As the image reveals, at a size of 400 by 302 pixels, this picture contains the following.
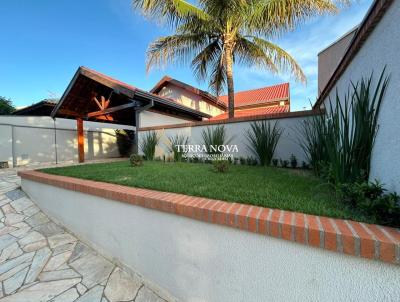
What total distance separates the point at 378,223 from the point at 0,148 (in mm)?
15083

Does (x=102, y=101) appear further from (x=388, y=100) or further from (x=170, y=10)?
(x=388, y=100)

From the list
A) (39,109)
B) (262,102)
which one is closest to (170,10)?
(262,102)

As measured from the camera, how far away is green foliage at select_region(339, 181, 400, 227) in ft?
5.48

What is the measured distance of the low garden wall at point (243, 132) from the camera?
569cm

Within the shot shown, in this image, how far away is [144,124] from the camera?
9219 mm

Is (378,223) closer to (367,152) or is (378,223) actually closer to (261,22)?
(367,152)

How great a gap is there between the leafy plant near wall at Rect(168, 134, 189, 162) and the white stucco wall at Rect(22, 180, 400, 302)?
14.3 ft

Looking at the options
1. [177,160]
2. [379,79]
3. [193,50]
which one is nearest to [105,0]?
[193,50]

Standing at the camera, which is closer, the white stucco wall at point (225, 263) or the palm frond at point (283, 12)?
the white stucco wall at point (225, 263)

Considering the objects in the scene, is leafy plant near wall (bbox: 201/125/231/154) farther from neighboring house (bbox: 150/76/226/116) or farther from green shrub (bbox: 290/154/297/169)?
neighboring house (bbox: 150/76/226/116)

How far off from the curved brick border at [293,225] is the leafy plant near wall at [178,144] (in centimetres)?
489

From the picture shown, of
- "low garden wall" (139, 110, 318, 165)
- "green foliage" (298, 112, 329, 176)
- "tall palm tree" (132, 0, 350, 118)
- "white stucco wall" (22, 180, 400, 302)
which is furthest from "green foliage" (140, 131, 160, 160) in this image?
"green foliage" (298, 112, 329, 176)

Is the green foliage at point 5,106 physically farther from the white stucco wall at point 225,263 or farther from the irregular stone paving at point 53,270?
the white stucco wall at point 225,263

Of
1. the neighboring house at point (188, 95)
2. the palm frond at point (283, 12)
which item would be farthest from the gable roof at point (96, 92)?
the palm frond at point (283, 12)
